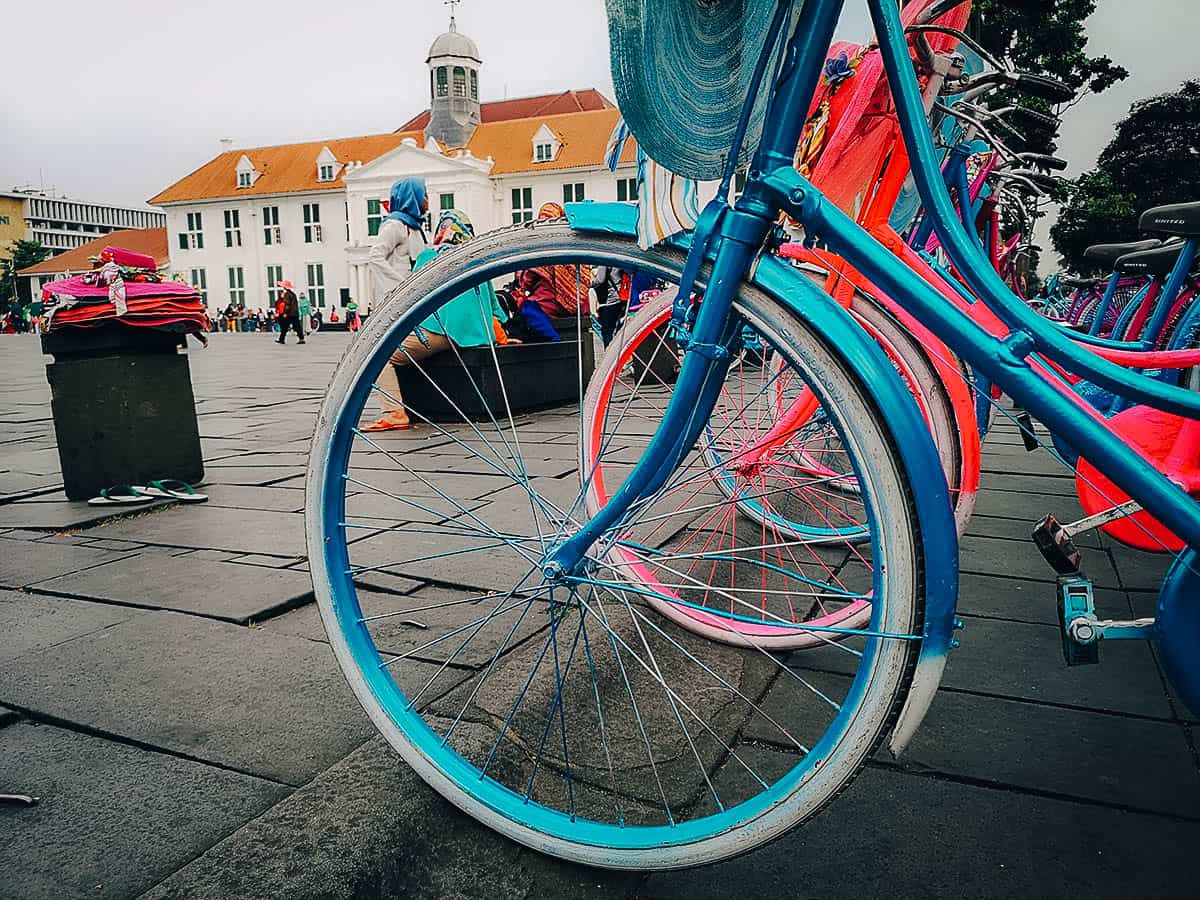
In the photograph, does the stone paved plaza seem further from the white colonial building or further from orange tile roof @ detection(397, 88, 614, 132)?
orange tile roof @ detection(397, 88, 614, 132)

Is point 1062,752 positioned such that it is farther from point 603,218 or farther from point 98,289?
point 98,289

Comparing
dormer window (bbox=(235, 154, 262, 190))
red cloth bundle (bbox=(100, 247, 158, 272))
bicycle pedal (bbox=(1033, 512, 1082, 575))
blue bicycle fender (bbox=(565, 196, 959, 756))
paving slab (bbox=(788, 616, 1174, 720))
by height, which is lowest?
paving slab (bbox=(788, 616, 1174, 720))

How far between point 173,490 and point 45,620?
1685 millimetres

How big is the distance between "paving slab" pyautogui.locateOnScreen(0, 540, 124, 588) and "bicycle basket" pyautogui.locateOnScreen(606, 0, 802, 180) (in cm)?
244

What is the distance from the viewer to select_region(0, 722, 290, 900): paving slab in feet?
4.21

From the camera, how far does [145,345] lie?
3885mm

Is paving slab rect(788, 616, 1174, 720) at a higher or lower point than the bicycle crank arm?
lower

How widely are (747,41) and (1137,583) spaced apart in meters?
2.36

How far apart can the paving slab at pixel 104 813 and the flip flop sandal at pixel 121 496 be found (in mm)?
2189

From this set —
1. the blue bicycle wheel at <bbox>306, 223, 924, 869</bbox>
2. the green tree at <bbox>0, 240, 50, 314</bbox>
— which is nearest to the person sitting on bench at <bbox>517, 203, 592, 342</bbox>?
the blue bicycle wheel at <bbox>306, 223, 924, 869</bbox>

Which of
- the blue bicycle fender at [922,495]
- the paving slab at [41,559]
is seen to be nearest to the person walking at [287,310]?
the paving slab at [41,559]

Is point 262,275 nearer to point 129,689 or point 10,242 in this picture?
point 129,689

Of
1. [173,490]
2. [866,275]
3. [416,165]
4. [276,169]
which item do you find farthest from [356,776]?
[276,169]

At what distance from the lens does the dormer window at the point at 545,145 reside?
45625 mm
